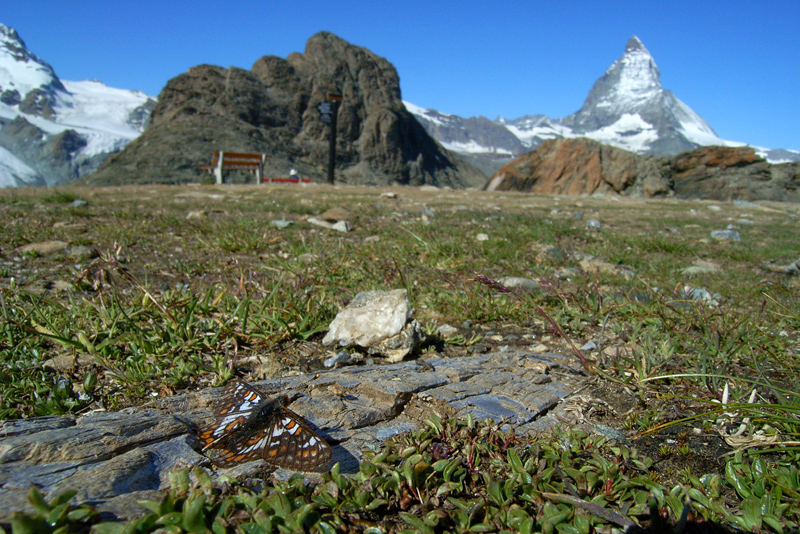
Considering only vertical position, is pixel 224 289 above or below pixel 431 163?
below

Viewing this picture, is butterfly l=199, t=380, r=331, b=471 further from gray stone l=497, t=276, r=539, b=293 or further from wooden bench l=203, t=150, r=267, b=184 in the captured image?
wooden bench l=203, t=150, r=267, b=184

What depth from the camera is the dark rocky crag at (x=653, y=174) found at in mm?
15273

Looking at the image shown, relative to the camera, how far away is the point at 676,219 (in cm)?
701

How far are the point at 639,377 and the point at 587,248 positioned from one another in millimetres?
2913

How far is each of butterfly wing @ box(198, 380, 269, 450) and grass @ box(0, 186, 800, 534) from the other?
22cm

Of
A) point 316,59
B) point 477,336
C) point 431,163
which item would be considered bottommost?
point 477,336

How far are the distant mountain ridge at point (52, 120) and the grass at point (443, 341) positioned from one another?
77.5m

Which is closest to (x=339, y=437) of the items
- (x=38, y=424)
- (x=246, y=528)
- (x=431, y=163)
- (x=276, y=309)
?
(x=246, y=528)

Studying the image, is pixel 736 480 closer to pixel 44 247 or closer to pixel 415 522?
pixel 415 522

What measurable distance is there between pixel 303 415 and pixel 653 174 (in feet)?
58.0

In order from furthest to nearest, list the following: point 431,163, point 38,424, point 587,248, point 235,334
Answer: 1. point 431,163
2. point 587,248
3. point 235,334
4. point 38,424

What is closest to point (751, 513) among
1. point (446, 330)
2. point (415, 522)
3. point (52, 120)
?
point (415, 522)

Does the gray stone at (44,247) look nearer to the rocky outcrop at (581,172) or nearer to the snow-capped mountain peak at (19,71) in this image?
the rocky outcrop at (581,172)

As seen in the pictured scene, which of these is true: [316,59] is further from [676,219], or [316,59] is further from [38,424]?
[38,424]
